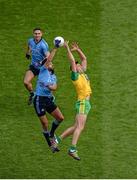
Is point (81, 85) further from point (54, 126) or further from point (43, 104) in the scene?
point (54, 126)

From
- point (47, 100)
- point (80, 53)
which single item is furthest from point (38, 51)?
point (47, 100)

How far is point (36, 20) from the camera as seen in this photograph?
31047 mm

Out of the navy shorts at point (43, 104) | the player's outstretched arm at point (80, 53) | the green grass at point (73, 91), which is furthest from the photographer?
the green grass at point (73, 91)

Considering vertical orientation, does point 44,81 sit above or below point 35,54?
below

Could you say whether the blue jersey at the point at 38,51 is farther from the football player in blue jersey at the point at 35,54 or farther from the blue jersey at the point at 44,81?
the blue jersey at the point at 44,81

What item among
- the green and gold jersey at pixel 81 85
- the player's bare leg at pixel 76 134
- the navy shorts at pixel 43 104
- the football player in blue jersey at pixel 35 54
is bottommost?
the player's bare leg at pixel 76 134

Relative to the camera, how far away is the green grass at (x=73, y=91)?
2595cm

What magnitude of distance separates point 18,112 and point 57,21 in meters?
4.61

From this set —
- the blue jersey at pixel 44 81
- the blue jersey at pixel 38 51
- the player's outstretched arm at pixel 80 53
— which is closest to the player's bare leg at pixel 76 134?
the blue jersey at pixel 44 81

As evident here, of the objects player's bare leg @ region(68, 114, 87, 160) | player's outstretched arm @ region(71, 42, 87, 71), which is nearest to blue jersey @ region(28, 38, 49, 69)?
player's outstretched arm @ region(71, 42, 87, 71)

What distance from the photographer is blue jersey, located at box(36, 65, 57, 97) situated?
24.7 meters

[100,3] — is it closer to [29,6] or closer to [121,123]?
[29,6]

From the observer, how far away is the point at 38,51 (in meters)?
26.8

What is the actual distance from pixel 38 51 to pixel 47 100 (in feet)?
7.45
